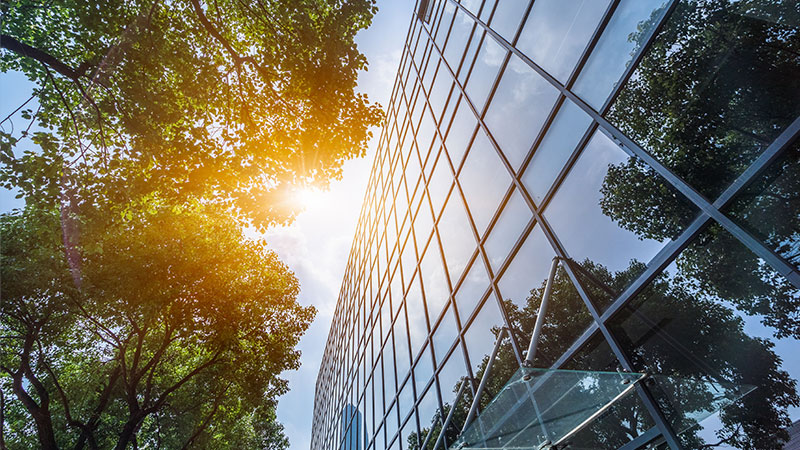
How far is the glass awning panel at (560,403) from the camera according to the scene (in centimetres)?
298

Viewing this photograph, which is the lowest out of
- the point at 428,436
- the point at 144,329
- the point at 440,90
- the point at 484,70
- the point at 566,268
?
the point at 428,436

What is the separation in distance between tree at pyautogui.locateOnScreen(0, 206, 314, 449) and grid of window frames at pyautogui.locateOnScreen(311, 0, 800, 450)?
764 centimetres

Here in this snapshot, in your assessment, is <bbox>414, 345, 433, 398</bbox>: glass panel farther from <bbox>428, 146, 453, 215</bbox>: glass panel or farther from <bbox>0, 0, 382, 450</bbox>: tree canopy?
<bbox>0, 0, 382, 450</bbox>: tree canopy

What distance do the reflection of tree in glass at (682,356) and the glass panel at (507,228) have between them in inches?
45.3

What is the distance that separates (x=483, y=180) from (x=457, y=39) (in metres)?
5.32

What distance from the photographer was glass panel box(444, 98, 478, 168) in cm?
774

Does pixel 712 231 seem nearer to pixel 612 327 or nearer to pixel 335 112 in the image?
pixel 612 327

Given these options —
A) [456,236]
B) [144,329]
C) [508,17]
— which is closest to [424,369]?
[456,236]

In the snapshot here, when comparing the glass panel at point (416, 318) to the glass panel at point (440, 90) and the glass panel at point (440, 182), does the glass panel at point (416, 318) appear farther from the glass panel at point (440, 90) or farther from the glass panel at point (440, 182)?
the glass panel at point (440, 90)

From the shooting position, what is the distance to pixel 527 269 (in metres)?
5.03

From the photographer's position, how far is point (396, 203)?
13.2 meters

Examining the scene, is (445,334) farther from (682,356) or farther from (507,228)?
(682,356)

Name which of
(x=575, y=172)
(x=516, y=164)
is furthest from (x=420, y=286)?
(x=575, y=172)

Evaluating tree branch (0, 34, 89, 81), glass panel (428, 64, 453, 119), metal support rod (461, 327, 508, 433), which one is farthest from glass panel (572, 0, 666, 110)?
tree branch (0, 34, 89, 81)
